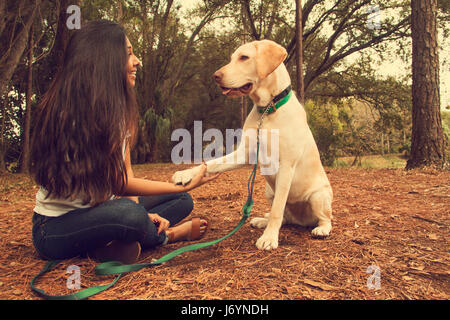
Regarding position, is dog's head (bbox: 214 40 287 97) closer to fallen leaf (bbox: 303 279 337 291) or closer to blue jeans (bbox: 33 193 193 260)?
blue jeans (bbox: 33 193 193 260)

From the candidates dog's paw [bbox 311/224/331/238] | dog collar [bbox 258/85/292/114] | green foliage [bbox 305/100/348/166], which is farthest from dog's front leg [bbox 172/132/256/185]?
green foliage [bbox 305/100/348/166]

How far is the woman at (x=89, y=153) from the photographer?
1669mm

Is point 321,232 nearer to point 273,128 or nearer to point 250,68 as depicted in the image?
point 273,128

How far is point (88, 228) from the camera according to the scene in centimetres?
176

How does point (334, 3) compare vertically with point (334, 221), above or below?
above

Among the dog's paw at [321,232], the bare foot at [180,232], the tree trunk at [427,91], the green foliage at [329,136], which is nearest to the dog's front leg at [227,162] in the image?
the bare foot at [180,232]

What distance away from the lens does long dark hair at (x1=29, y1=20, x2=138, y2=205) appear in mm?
1661

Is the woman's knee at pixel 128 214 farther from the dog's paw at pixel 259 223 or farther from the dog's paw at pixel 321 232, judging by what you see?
the dog's paw at pixel 321 232

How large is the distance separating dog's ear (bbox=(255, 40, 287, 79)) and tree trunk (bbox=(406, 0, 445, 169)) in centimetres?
448

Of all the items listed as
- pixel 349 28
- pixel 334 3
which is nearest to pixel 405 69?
pixel 349 28

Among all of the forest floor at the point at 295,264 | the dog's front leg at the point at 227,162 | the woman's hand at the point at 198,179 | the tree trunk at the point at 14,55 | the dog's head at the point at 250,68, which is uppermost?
the tree trunk at the point at 14,55
